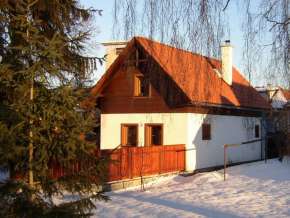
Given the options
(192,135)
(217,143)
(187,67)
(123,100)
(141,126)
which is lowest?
(217,143)

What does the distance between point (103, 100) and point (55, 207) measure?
17.3 metres

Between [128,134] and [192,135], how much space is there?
319cm

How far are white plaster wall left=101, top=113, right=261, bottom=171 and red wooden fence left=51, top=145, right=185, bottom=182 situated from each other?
746mm

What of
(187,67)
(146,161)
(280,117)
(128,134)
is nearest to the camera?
(187,67)

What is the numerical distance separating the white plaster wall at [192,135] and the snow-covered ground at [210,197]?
234cm

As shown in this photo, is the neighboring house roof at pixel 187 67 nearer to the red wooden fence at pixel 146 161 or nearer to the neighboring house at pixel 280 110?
the neighboring house at pixel 280 110

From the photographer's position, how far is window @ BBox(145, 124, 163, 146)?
71.8ft

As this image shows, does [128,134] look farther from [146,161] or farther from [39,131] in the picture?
[39,131]

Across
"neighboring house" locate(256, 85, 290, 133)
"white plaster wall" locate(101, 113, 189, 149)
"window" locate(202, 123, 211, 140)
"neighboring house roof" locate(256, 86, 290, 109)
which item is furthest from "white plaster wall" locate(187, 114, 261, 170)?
"neighboring house" locate(256, 85, 290, 133)

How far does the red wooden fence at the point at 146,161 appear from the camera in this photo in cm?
1716

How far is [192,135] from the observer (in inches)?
837

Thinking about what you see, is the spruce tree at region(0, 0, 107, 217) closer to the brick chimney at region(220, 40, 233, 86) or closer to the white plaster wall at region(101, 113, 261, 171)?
the brick chimney at region(220, 40, 233, 86)

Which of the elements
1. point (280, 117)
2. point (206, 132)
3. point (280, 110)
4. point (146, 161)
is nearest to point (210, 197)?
point (146, 161)

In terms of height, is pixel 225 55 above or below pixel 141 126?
above
